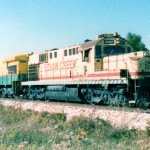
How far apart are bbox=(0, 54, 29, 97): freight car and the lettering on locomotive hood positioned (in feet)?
12.8

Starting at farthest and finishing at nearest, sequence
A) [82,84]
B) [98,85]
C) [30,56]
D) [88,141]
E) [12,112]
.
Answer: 1. [30,56]
2. [82,84]
3. [98,85]
4. [12,112]
5. [88,141]

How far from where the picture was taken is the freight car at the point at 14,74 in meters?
24.9

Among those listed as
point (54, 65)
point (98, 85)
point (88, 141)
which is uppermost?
point (54, 65)

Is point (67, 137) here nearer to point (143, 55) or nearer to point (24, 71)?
point (143, 55)

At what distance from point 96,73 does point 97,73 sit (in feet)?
0.30

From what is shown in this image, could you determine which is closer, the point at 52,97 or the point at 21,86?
→ the point at 52,97

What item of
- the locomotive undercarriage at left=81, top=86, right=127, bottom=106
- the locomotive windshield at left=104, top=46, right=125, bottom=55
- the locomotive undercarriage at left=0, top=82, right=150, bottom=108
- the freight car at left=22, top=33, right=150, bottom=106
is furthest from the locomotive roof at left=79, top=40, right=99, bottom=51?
the locomotive undercarriage at left=81, top=86, right=127, bottom=106

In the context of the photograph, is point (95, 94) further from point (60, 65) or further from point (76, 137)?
point (76, 137)

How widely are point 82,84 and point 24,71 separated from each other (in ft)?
28.7

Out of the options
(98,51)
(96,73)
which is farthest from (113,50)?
(96,73)

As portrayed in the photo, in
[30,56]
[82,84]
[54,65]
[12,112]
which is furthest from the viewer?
[30,56]

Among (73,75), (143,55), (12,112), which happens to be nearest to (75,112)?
(12,112)

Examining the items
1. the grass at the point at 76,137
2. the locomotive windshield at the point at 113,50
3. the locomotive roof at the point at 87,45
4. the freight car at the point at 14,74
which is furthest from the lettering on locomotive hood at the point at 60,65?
the grass at the point at 76,137

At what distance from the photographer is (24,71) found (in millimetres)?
25062
